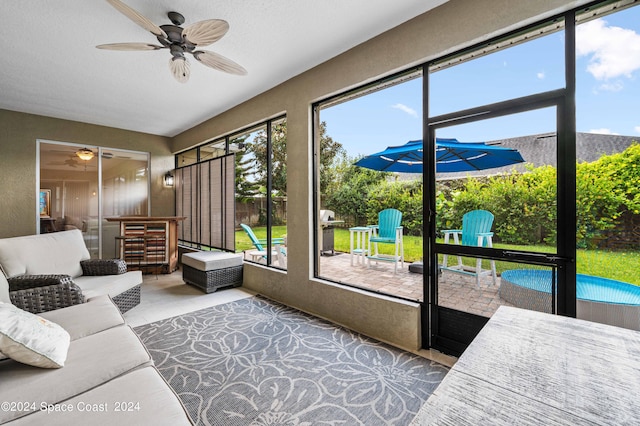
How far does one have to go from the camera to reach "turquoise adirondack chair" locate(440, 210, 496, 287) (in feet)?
7.69

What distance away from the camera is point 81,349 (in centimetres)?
158

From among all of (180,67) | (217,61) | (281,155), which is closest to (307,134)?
(281,155)

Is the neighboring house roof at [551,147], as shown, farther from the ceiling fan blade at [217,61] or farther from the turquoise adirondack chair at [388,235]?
the ceiling fan blade at [217,61]

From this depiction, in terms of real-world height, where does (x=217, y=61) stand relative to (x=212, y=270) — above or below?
above

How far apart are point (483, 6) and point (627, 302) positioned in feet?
7.63

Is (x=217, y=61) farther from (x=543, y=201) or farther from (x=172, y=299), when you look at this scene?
(x=172, y=299)

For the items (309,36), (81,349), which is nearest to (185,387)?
(81,349)

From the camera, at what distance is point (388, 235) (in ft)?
12.5

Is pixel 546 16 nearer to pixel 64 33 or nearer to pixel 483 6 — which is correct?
pixel 483 6

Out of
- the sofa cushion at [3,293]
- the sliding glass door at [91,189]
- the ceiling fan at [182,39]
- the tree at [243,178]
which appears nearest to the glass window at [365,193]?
the ceiling fan at [182,39]

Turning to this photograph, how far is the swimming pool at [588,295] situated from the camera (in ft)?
5.95

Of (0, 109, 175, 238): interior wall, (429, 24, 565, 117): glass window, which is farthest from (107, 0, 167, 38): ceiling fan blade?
(0, 109, 175, 238): interior wall

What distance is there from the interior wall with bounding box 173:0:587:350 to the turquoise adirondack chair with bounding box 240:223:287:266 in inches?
13.1

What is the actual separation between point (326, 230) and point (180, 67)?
2.57m
